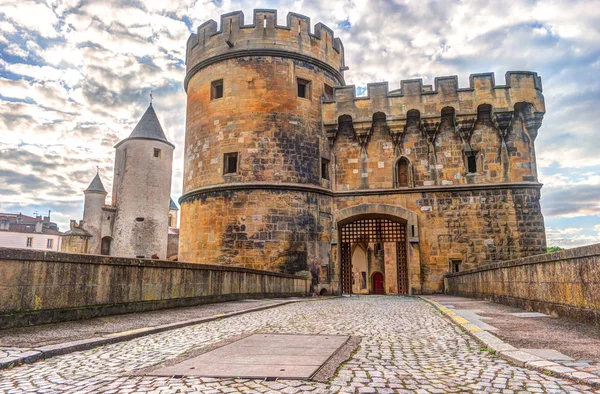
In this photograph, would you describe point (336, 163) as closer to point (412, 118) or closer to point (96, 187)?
point (412, 118)

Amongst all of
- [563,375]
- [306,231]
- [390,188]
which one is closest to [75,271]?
[563,375]

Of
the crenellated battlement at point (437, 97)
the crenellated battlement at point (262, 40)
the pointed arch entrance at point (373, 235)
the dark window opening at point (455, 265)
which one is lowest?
the dark window opening at point (455, 265)

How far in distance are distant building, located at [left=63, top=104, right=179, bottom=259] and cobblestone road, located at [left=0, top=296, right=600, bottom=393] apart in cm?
2633

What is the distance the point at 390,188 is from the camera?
17.4m

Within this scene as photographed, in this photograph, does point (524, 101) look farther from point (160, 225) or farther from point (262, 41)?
point (160, 225)

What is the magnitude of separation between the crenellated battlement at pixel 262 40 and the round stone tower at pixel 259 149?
0.04 metres

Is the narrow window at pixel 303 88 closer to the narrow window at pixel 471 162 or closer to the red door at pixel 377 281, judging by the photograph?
the narrow window at pixel 471 162

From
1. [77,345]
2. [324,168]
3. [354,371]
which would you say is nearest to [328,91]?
[324,168]

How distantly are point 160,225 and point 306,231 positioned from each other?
57.6ft

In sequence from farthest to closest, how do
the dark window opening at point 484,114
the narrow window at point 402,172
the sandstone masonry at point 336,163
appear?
the narrow window at point 402,172 < the dark window opening at point 484,114 < the sandstone masonry at point 336,163

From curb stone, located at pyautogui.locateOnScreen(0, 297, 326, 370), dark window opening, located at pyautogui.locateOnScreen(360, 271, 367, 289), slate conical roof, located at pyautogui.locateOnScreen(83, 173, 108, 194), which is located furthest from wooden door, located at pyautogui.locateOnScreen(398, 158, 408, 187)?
slate conical roof, located at pyautogui.locateOnScreen(83, 173, 108, 194)

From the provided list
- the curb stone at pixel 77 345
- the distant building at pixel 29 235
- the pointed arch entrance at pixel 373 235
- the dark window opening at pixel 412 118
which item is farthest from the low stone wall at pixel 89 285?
the distant building at pixel 29 235

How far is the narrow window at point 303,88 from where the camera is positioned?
17797 millimetres

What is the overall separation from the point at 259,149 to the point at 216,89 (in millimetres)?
3425
